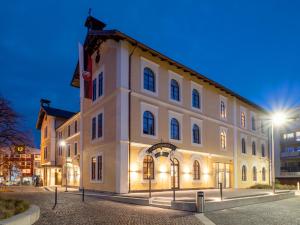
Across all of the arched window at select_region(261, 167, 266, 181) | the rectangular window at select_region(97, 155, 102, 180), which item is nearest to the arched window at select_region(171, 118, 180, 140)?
the rectangular window at select_region(97, 155, 102, 180)

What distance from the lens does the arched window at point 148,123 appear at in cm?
2283

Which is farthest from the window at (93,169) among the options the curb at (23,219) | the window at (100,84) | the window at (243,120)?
the window at (243,120)

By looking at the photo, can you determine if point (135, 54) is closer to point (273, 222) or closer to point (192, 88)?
point (192, 88)

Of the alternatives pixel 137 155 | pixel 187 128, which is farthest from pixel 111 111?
pixel 187 128

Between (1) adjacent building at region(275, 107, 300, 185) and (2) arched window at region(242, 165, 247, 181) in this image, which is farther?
(1) adjacent building at region(275, 107, 300, 185)

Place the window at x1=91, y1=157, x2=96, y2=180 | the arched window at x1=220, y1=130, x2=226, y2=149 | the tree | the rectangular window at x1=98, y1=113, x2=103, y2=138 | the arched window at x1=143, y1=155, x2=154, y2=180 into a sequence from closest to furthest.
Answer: the tree, the arched window at x1=143, y1=155, x2=154, y2=180, the rectangular window at x1=98, y1=113, x2=103, y2=138, the window at x1=91, y1=157, x2=96, y2=180, the arched window at x1=220, y1=130, x2=226, y2=149

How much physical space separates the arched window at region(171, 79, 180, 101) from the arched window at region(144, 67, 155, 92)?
2.45 metres

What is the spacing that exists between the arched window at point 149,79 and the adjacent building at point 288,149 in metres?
39.0

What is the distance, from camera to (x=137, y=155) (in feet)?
71.2

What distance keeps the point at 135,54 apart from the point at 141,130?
552cm

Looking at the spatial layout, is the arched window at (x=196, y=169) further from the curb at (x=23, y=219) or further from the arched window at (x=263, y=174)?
the curb at (x=23, y=219)

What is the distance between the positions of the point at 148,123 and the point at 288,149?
138 feet

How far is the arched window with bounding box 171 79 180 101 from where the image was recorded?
26.0m

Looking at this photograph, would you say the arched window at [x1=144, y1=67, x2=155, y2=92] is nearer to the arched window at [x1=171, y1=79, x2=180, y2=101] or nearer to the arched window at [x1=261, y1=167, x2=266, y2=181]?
the arched window at [x1=171, y1=79, x2=180, y2=101]
